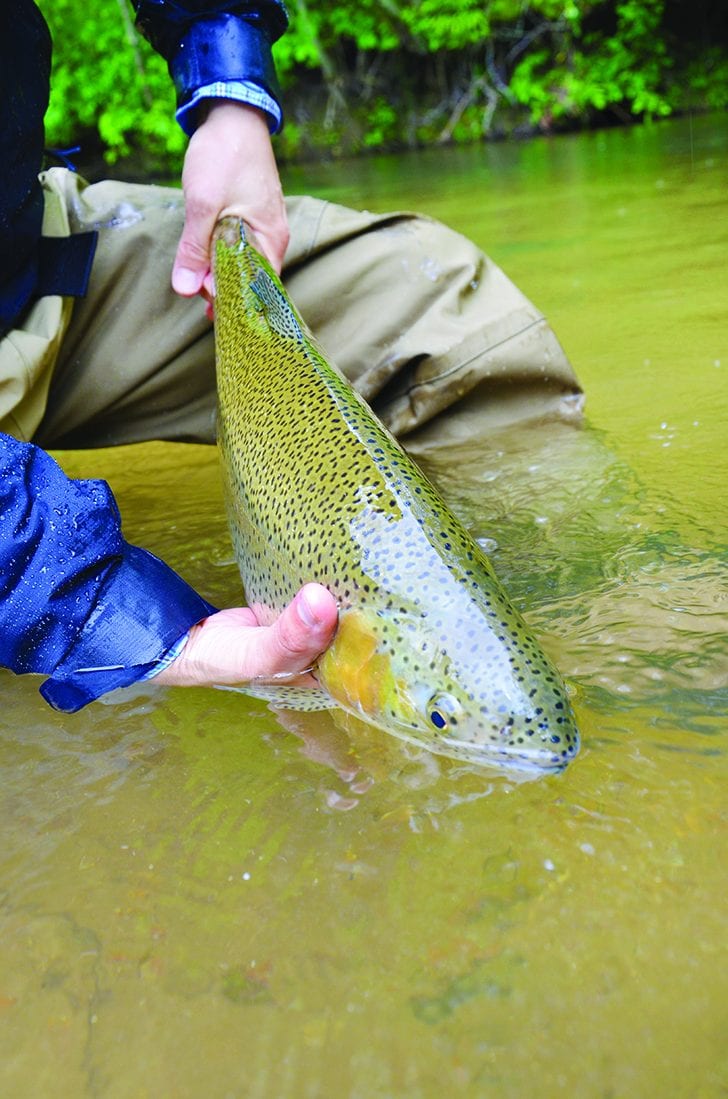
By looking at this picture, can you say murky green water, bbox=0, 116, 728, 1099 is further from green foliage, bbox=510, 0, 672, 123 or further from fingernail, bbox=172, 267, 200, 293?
green foliage, bbox=510, 0, 672, 123

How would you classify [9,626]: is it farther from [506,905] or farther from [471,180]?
[471,180]

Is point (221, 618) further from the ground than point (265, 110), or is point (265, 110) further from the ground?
point (265, 110)

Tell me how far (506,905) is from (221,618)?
777mm

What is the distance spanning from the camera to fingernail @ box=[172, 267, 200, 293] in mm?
2352

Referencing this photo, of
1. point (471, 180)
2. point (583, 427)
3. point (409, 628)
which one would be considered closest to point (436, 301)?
point (583, 427)

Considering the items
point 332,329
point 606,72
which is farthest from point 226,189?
point 606,72

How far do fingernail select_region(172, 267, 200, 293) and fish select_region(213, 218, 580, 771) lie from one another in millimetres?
377

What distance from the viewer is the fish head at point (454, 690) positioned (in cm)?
135

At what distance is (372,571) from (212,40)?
1.52 meters

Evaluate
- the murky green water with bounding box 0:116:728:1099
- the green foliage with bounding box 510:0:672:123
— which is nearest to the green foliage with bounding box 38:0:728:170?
the green foliage with bounding box 510:0:672:123

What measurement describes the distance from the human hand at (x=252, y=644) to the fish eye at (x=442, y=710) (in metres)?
0.21

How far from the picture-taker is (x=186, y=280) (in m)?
2.36

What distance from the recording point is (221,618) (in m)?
1.77

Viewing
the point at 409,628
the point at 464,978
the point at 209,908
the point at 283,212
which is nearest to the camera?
the point at 464,978
